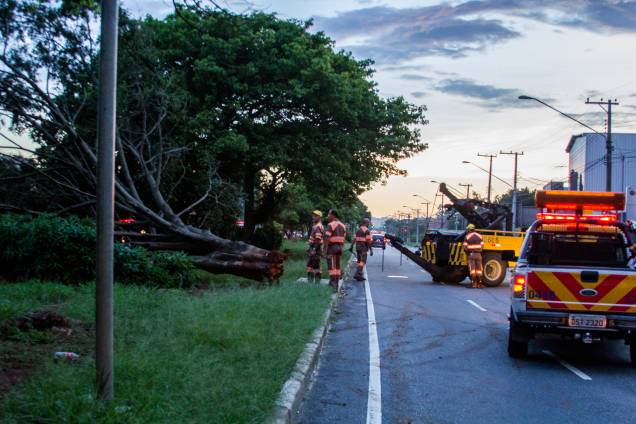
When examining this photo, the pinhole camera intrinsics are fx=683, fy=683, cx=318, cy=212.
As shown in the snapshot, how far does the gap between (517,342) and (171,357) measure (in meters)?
4.73

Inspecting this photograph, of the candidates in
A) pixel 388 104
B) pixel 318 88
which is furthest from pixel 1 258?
pixel 388 104

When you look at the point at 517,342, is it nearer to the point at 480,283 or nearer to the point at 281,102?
the point at 480,283

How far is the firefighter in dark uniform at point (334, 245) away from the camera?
653 inches

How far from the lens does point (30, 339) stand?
304 inches

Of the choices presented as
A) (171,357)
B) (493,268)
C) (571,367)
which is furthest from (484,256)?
(171,357)

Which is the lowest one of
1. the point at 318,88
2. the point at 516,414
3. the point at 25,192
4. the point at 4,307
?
the point at 516,414

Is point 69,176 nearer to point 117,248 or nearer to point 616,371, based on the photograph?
point 117,248

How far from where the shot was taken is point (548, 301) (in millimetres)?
8672

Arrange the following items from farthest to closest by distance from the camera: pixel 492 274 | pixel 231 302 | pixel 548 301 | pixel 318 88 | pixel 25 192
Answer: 1. pixel 318 88
2. pixel 492 274
3. pixel 25 192
4. pixel 231 302
5. pixel 548 301

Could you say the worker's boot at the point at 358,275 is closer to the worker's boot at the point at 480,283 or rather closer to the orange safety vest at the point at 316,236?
the worker's boot at the point at 480,283

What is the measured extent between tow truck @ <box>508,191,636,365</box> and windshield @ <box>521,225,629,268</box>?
0.6 inches

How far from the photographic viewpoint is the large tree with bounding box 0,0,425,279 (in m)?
14.4

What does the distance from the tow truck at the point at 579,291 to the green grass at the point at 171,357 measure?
289 cm

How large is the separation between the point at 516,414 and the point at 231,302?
229 inches
